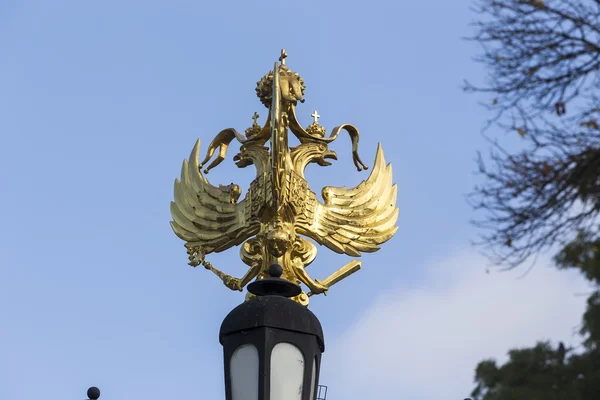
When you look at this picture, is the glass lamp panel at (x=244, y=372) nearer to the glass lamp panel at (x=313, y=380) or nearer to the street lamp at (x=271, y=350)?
the street lamp at (x=271, y=350)

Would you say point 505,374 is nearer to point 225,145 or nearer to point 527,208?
point 527,208

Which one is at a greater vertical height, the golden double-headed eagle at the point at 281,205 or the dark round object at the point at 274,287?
the golden double-headed eagle at the point at 281,205

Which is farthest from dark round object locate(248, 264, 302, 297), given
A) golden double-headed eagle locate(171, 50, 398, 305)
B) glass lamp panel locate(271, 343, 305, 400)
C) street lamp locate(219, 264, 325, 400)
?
golden double-headed eagle locate(171, 50, 398, 305)

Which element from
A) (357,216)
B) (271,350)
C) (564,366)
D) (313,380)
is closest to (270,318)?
(271,350)

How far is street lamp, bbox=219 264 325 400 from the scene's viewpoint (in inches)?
381

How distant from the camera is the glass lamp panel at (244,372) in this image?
9.68 metres

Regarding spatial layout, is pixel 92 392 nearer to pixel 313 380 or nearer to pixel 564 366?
pixel 313 380

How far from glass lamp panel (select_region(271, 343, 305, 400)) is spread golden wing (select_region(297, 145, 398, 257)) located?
3378mm

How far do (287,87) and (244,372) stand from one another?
13.4ft

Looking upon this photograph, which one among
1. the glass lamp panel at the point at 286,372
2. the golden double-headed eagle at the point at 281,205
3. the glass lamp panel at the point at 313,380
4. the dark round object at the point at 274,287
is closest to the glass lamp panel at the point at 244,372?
the glass lamp panel at the point at 286,372

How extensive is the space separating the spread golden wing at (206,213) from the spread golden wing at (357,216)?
0.56 meters

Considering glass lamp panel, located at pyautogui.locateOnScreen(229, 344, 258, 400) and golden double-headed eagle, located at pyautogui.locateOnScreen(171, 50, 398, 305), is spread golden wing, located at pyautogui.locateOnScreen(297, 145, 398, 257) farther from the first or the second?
glass lamp panel, located at pyautogui.locateOnScreen(229, 344, 258, 400)

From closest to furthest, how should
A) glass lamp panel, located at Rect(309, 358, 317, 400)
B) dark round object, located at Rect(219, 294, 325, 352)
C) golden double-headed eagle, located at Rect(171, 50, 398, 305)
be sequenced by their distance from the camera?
glass lamp panel, located at Rect(309, 358, 317, 400), dark round object, located at Rect(219, 294, 325, 352), golden double-headed eagle, located at Rect(171, 50, 398, 305)

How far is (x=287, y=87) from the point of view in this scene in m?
13.3
